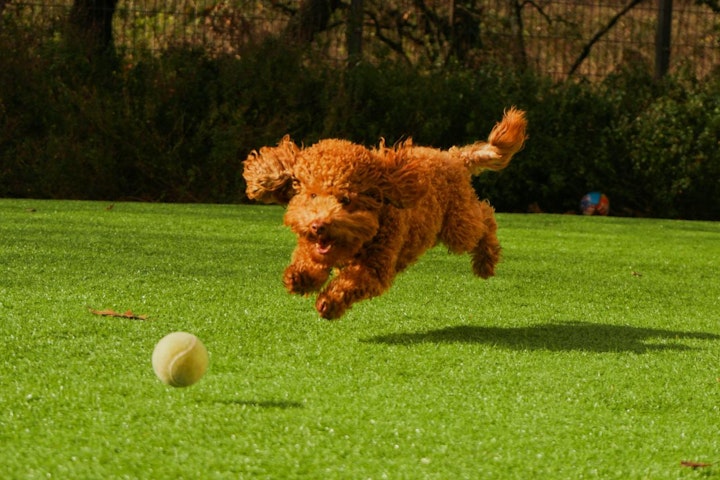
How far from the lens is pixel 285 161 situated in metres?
4.34

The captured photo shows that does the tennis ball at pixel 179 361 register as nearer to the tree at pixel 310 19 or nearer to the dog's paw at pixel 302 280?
the dog's paw at pixel 302 280

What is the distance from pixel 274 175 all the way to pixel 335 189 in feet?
1.30

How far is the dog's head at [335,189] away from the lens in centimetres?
396

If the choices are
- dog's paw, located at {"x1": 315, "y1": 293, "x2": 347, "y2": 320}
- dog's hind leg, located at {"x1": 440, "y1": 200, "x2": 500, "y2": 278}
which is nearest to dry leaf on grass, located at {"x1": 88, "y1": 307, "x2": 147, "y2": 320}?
dog's paw, located at {"x1": 315, "y1": 293, "x2": 347, "y2": 320}

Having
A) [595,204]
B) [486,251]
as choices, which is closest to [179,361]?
[486,251]

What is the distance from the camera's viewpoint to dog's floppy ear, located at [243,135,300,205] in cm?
431

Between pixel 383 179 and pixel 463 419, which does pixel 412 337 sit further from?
pixel 463 419

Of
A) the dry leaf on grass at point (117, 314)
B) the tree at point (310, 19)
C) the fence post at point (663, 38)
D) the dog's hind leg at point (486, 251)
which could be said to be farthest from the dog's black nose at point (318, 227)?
the fence post at point (663, 38)

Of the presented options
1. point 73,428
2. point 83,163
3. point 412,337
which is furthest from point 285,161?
point 83,163

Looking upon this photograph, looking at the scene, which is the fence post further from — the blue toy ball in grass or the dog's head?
the dog's head

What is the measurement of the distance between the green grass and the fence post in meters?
6.27

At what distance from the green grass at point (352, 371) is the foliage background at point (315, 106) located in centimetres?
393

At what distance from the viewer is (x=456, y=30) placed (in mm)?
11984

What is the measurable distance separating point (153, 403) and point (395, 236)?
4.96 ft
